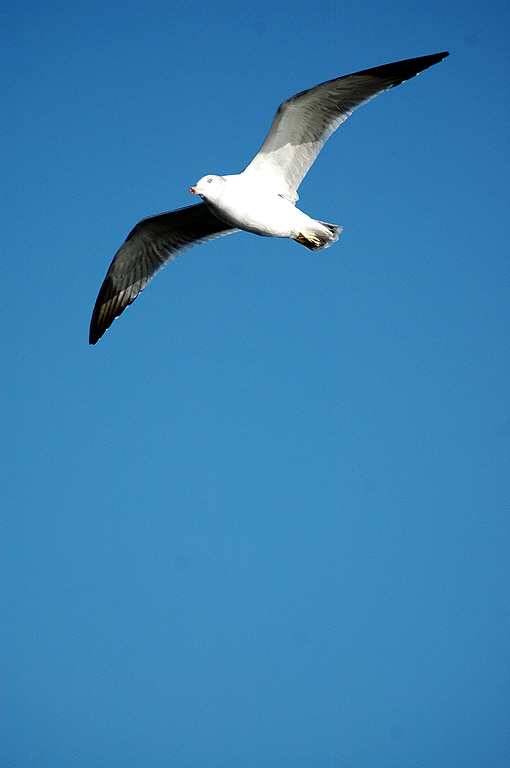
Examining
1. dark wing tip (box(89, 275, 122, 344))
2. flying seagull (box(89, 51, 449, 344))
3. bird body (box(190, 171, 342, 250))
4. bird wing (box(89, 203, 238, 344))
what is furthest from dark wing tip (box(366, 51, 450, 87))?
dark wing tip (box(89, 275, 122, 344))

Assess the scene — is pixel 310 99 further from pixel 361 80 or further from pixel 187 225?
pixel 187 225

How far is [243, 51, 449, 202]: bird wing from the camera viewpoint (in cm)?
839

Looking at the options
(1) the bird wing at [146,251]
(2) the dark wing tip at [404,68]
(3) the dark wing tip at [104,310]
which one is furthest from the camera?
(3) the dark wing tip at [104,310]

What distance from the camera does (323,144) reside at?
905 cm

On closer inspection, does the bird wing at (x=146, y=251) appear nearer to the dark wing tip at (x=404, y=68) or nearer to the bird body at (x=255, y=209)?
the bird body at (x=255, y=209)

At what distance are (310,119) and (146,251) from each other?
258cm

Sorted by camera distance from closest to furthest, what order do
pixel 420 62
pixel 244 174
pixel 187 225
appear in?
pixel 420 62
pixel 244 174
pixel 187 225

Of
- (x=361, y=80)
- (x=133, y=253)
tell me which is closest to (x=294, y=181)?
(x=361, y=80)

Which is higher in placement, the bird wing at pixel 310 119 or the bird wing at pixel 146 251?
the bird wing at pixel 310 119

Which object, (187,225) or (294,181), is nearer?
(294,181)

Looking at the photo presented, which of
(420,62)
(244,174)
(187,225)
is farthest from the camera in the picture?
(187,225)

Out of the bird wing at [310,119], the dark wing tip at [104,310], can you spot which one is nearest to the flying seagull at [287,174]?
the bird wing at [310,119]

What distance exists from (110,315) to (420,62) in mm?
4486

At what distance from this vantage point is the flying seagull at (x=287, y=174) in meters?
8.40
